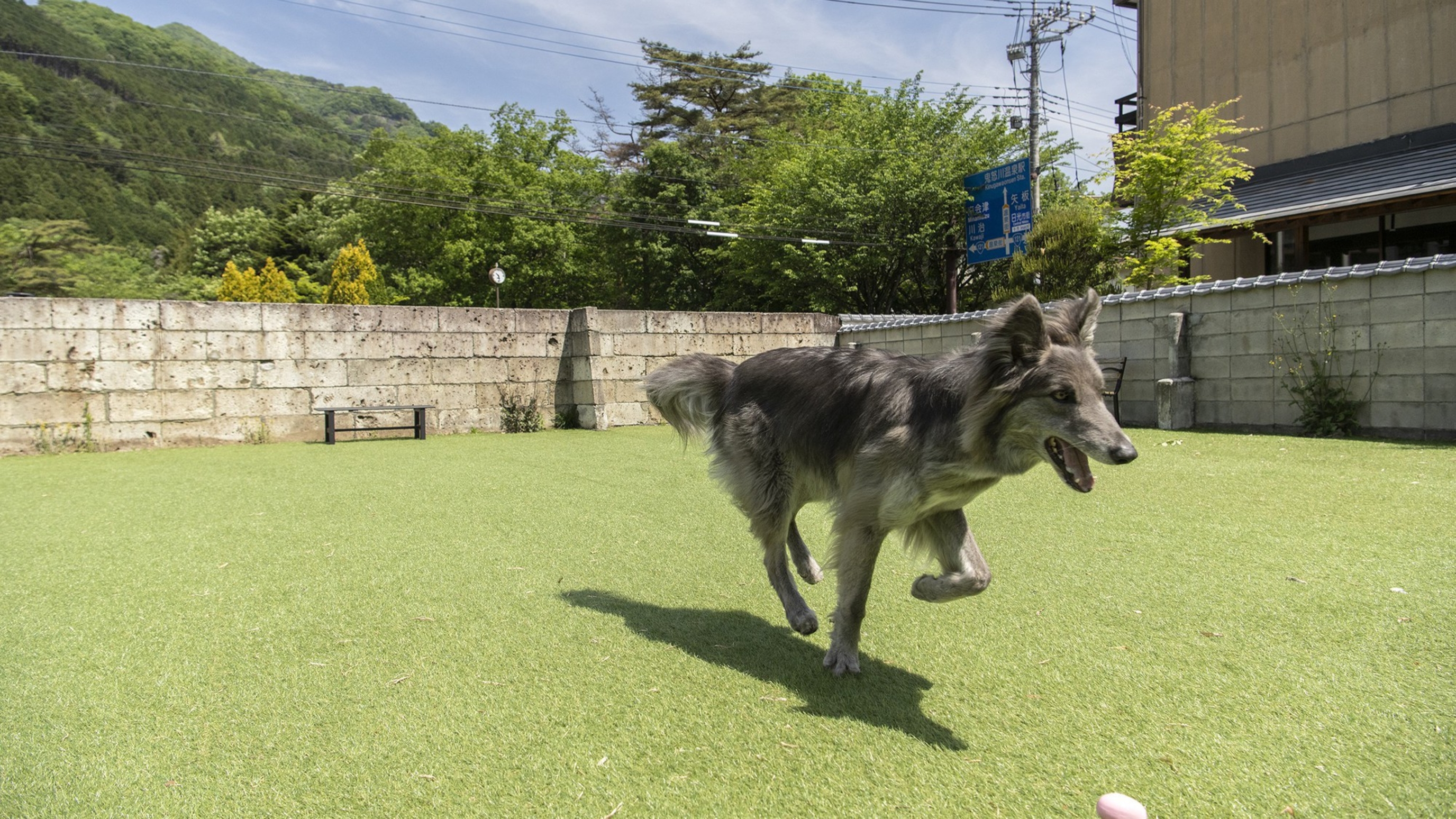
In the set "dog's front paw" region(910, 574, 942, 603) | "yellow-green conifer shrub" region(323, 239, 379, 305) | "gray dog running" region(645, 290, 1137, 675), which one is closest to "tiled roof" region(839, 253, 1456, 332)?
"gray dog running" region(645, 290, 1137, 675)

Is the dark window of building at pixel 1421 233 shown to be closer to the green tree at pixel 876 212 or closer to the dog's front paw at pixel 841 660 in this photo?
the green tree at pixel 876 212

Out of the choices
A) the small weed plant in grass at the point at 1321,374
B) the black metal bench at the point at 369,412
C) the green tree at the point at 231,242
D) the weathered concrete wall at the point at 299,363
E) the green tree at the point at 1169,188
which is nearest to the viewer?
the small weed plant in grass at the point at 1321,374

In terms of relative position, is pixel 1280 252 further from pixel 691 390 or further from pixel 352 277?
pixel 352 277

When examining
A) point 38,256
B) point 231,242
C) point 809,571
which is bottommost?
point 809,571

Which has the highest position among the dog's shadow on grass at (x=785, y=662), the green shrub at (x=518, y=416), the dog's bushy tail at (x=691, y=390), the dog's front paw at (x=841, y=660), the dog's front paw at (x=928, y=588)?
the dog's bushy tail at (x=691, y=390)

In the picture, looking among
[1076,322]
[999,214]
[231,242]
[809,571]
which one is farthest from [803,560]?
[231,242]

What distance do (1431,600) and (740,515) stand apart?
4.01 metres

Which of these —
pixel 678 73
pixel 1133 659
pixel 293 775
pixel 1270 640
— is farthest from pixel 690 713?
pixel 678 73

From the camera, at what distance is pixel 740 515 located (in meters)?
6.16

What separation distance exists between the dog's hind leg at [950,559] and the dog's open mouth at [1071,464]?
0.50 meters

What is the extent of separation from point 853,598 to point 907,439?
650 mm

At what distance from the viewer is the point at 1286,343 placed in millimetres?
10195

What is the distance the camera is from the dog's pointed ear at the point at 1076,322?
2.96 m

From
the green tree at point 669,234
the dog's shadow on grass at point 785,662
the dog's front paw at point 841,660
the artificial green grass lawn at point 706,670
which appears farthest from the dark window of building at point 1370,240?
the green tree at point 669,234
